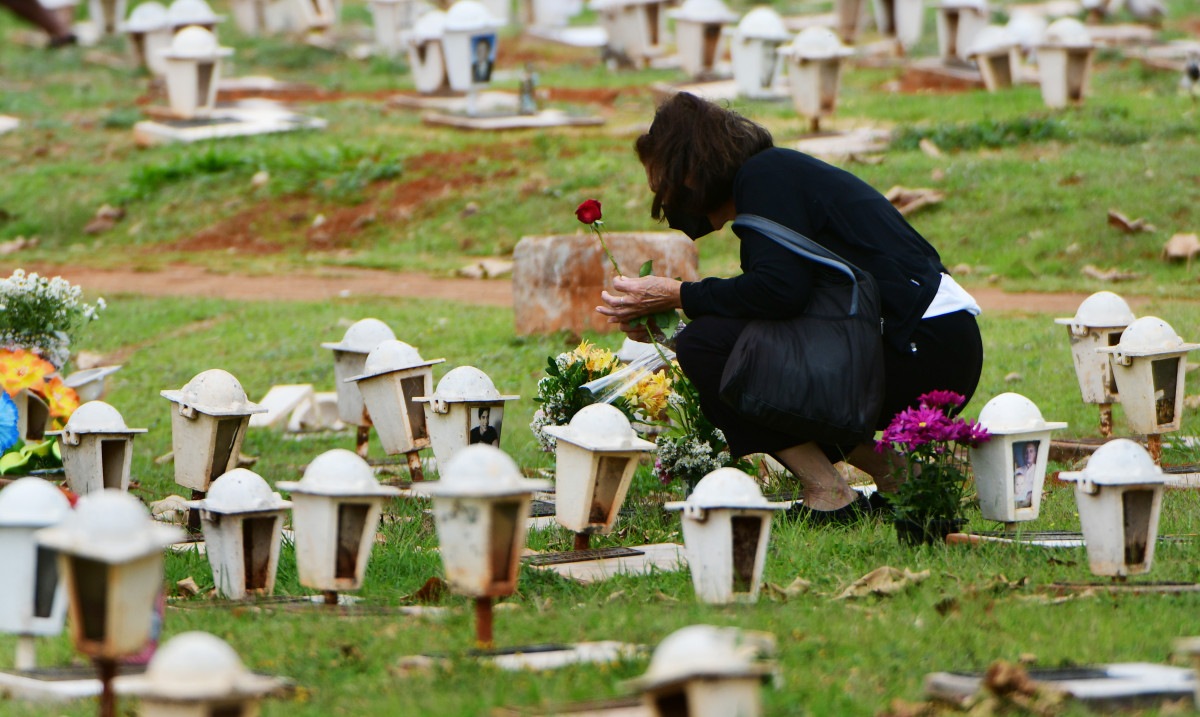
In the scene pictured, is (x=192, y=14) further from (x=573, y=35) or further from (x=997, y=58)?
(x=997, y=58)

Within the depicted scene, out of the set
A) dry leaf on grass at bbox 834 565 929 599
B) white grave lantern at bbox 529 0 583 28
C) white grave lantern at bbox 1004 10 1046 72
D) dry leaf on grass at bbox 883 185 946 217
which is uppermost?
white grave lantern at bbox 529 0 583 28

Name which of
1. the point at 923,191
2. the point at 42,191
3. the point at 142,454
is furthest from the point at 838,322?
the point at 42,191

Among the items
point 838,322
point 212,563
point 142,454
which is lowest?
point 142,454

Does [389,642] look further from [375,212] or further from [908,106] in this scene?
[908,106]

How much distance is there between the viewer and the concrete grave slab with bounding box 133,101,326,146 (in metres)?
16.5

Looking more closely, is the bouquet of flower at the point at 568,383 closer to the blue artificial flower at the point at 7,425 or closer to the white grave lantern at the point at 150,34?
the blue artificial flower at the point at 7,425

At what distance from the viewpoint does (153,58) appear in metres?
22.0

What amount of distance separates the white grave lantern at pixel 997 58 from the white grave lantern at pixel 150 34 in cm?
1068

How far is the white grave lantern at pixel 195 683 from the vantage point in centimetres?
255

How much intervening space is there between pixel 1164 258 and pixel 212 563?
7.67 m

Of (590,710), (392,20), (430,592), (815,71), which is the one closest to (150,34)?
(392,20)

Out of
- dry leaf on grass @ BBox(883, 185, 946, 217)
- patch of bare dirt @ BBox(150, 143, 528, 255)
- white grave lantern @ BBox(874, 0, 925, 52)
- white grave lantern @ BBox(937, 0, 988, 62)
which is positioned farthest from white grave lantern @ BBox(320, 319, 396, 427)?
white grave lantern @ BBox(874, 0, 925, 52)

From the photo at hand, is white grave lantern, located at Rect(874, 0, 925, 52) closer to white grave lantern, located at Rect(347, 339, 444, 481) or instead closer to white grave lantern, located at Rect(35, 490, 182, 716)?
white grave lantern, located at Rect(347, 339, 444, 481)

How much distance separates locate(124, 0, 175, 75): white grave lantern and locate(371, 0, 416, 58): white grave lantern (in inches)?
129
